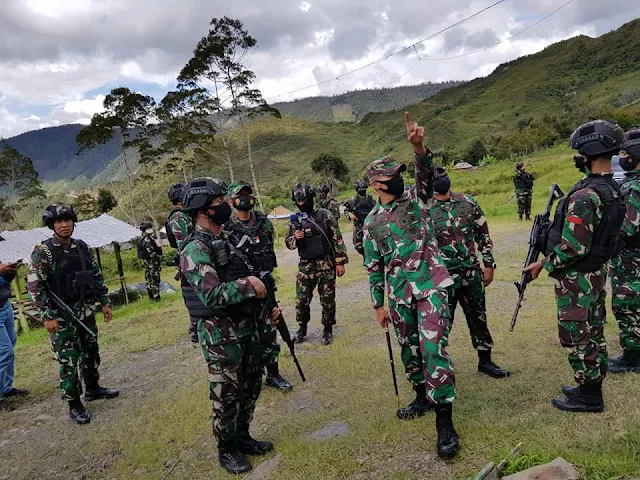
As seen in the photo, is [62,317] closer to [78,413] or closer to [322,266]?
[78,413]

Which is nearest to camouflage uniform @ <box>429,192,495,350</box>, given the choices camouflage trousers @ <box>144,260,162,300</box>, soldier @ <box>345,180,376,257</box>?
soldier @ <box>345,180,376,257</box>

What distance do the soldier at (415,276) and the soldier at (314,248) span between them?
2635 mm

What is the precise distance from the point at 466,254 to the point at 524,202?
14.5 m

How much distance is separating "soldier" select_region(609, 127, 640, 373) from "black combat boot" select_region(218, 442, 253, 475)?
3.51 metres

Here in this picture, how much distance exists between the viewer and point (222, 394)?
3.55 metres

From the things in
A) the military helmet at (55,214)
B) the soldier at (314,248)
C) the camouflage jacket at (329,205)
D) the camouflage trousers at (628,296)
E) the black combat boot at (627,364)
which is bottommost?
the black combat boot at (627,364)

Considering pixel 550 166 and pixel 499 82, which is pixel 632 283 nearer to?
pixel 550 166

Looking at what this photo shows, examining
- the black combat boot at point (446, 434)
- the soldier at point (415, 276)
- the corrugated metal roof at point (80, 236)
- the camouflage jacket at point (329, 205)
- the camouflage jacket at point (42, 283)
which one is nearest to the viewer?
the black combat boot at point (446, 434)

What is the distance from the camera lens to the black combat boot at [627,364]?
14.3 feet

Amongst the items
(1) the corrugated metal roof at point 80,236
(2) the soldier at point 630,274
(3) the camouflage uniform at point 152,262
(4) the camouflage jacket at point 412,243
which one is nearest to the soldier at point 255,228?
(4) the camouflage jacket at point 412,243

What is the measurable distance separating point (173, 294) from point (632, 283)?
11.7m

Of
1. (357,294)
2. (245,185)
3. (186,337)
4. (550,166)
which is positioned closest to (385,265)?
(245,185)

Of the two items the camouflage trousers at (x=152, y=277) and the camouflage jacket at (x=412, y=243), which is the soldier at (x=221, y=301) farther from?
the camouflage trousers at (x=152, y=277)

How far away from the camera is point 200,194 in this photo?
3479 millimetres
